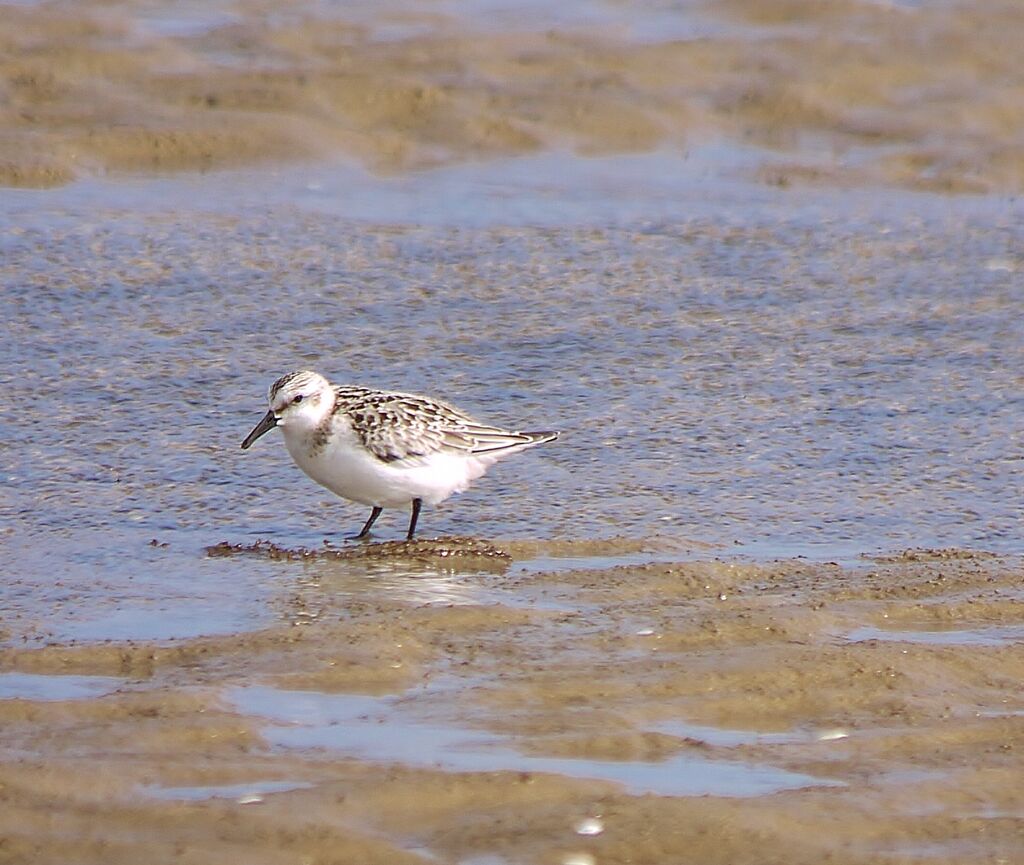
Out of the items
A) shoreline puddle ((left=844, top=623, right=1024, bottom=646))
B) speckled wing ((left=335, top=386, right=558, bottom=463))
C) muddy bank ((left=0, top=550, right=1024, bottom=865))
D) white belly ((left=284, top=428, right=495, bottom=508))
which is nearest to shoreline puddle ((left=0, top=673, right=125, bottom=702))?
muddy bank ((left=0, top=550, right=1024, bottom=865))

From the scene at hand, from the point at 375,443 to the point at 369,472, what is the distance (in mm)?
144

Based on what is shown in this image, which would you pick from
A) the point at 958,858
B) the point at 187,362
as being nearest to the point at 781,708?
the point at 958,858

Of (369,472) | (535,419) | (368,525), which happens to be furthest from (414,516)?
(535,419)

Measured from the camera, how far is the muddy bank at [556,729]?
5277 mm

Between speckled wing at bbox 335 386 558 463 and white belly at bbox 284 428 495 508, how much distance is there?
0.05 m

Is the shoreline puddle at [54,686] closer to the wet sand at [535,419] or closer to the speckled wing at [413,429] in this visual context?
the wet sand at [535,419]

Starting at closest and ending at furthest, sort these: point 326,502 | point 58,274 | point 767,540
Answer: point 767,540, point 326,502, point 58,274

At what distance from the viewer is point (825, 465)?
8.84 metres

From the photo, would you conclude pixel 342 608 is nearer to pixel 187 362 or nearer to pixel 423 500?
pixel 423 500

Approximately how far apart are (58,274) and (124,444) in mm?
2570

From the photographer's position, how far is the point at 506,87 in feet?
48.0

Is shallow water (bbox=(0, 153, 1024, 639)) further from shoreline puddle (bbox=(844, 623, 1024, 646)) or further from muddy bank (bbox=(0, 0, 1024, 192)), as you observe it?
shoreline puddle (bbox=(844, 623, 1024, 646))

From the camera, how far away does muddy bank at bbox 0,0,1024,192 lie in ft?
44.8

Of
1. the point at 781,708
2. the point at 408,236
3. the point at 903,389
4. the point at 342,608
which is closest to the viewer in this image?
the point at 781,708
